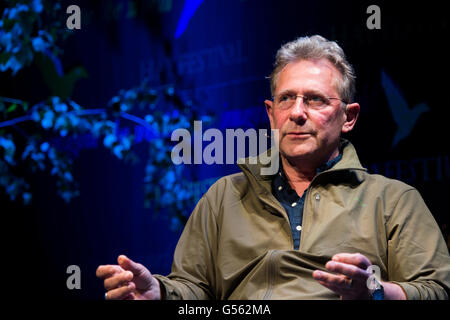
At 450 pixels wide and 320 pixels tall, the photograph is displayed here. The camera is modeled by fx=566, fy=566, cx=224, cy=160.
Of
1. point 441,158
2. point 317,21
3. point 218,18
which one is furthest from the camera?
point 218,18

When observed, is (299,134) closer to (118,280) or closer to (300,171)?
(300,171)

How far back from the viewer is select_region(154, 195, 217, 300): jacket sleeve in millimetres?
1843

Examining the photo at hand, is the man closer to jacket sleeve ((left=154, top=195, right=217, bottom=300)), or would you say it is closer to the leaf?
jacket sleeve ((left=154, top=195, right=217, bottom=300))

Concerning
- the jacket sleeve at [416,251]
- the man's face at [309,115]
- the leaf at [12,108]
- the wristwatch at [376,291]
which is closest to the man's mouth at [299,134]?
the man's face at [309,115]

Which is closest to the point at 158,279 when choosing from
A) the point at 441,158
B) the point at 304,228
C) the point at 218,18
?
the point at 304,228

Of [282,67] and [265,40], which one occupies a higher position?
[265,40]

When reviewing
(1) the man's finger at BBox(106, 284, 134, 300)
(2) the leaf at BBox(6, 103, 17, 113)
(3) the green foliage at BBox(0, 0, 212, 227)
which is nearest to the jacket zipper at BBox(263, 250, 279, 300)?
(1) the man's finger at BBox(106, 284, 134, 300)

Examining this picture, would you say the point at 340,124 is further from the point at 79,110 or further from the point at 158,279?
the point at 79,110

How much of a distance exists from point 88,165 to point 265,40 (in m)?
1.32

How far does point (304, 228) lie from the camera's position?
5.90ft

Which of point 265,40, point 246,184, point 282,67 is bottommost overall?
point 246,184

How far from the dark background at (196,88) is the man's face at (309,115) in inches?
22.4

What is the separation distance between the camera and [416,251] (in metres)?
1.69

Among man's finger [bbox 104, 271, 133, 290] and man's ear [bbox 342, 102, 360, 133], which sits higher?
man's ear [bbox 342, 102, 360, 133]
